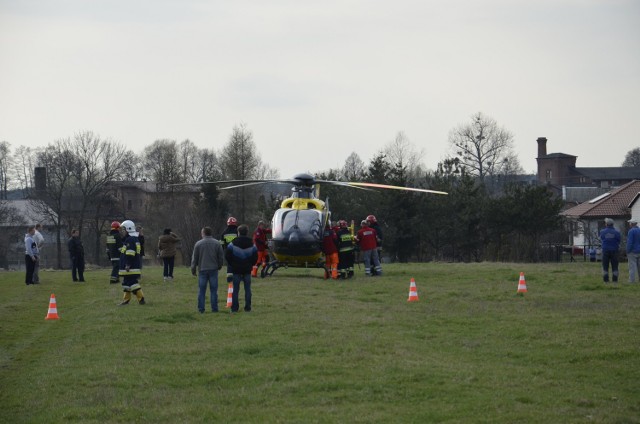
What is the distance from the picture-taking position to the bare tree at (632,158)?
168 meters

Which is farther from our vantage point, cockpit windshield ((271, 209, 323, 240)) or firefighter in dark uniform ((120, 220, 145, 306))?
cockpit windshield ((271, 209, 323, 240))

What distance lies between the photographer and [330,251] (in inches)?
1170

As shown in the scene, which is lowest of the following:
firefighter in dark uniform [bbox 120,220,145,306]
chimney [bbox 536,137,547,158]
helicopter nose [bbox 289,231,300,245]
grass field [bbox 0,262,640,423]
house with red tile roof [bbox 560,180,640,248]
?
grass field [bbox 0,262,640,423]

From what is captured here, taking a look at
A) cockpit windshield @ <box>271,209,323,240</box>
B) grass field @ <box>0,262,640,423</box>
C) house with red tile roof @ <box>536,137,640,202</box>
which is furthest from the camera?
house with red tile roof @ <box>536,137,640,202</box>

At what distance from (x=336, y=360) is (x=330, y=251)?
1641cm

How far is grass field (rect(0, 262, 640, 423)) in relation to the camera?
10.6 metres

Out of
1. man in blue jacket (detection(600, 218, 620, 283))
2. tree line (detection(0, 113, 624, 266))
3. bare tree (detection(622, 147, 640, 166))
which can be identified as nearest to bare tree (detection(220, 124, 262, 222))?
tree line (detection(0, 113, 624, 266))

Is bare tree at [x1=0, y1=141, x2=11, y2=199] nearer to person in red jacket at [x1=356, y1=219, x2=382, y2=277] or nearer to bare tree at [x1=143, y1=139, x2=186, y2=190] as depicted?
bare tree at [x1=143, y1=139, x2=186, y2=190]

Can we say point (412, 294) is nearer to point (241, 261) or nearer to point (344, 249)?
point (241, 261)

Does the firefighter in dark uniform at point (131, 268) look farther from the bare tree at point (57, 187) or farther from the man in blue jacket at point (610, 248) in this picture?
the bare tree at point (57, 187)

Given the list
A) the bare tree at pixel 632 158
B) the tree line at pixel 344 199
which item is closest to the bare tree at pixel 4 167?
the tree line at pixel 344 199

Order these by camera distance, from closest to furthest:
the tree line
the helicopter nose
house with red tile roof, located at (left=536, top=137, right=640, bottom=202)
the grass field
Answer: the grass field → the helicopter nose → the tree line → house with red tile roof, located at (left=536, top=137, right=640, bottom=202)

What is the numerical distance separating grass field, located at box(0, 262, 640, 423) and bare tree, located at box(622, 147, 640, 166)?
505ft

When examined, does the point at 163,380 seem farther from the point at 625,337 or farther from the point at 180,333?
the point at 625,337
